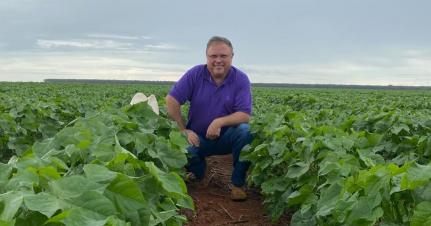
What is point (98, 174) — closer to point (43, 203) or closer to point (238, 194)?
point (43, 203)

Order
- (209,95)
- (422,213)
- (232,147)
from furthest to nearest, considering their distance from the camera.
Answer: (209,95)
(232,147)
(422,213)

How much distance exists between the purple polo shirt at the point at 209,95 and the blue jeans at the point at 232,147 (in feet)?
0.38

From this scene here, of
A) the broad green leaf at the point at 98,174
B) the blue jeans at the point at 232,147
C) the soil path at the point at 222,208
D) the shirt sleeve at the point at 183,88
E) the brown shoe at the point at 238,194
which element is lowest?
the soil path at the point at 222,208

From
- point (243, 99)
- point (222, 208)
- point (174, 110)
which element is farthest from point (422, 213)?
point (174, 110)

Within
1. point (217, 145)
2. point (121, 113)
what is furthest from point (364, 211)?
point (217, 145)

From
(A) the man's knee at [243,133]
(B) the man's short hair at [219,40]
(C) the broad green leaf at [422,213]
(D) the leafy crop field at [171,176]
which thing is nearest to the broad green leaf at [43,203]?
(D) the leafy crop field at [171,176]

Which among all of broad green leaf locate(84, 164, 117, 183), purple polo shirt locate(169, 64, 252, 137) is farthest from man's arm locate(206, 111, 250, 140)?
broad green leaf locate(84, 164, 117, 183)

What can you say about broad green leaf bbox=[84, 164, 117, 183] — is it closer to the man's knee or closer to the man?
the man

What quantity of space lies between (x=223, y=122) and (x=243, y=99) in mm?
389

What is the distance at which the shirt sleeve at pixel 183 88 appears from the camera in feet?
20.3

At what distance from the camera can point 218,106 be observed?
6152 mm

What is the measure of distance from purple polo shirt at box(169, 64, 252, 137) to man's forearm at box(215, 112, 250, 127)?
0.08 m

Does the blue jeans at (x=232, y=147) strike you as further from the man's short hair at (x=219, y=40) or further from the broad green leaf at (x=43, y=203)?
the broad green leaf at (x=43, y=203)

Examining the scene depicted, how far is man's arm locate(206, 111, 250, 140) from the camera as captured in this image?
584 centimetres
